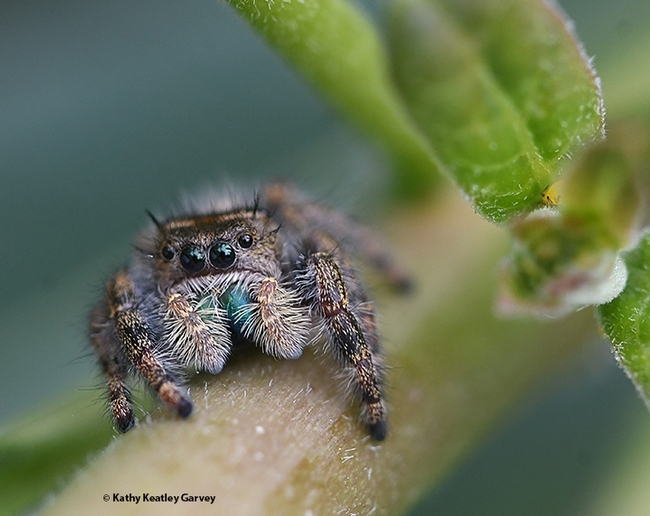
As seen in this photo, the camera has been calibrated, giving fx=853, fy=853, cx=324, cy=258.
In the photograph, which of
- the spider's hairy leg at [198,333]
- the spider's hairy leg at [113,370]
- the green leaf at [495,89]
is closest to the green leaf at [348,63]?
the green leaf at [495,89]

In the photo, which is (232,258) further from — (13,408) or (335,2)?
(13,408)

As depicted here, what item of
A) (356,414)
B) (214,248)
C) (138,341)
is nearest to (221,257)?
(214,248)

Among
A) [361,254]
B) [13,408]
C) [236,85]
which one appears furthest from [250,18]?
[236,85]

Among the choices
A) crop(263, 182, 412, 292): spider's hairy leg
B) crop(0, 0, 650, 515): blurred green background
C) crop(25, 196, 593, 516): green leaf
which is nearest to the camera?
crop(25, 196, 593, 516): green leaf

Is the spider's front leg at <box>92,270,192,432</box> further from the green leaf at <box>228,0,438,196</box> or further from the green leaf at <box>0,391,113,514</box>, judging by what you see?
the green leaf at <box>228,0,438,196</box>

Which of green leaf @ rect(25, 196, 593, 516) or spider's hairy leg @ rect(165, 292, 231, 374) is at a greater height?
spider's hairy leg @ rect(165, 292, 231, 374)

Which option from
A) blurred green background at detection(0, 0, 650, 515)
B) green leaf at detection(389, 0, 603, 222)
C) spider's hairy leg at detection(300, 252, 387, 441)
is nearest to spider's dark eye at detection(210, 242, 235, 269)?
spider's hairy leg at detection(300, 252, 387, 441)

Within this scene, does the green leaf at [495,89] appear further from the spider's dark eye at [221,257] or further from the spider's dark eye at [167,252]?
the spider's dark eye at [167,252]

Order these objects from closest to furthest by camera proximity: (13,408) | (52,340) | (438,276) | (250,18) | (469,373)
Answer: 1. (250,18)
2. (469,373)
3. (438,276)
4. (13,408)
5. (52,340)
